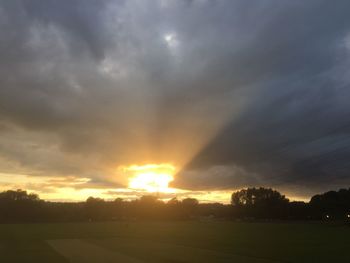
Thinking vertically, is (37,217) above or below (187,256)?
above

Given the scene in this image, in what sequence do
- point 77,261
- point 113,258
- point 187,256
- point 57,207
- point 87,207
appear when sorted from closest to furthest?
point 77,261 → point 113,258 → point 187,256 → point 57,207 → point 87,207

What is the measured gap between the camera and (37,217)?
158 meters

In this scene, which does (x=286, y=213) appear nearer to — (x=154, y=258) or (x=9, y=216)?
(x=9, y=216)

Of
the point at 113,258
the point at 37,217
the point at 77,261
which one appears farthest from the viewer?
the point at 37,217

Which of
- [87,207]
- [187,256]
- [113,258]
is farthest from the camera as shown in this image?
[87,207]

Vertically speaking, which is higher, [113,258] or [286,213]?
[286,213]

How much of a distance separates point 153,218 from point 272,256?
471ft

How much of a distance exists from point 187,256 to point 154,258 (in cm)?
314

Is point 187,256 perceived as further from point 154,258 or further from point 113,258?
point 113,258

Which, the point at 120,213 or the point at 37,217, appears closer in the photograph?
the point at 37,217

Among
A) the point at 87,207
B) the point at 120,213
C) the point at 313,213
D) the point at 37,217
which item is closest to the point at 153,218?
the point at 120,213

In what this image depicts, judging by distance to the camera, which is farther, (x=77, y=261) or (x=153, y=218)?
(x=153, y=218)

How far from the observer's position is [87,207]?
188 m

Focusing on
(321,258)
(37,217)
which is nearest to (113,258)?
(321,258)
